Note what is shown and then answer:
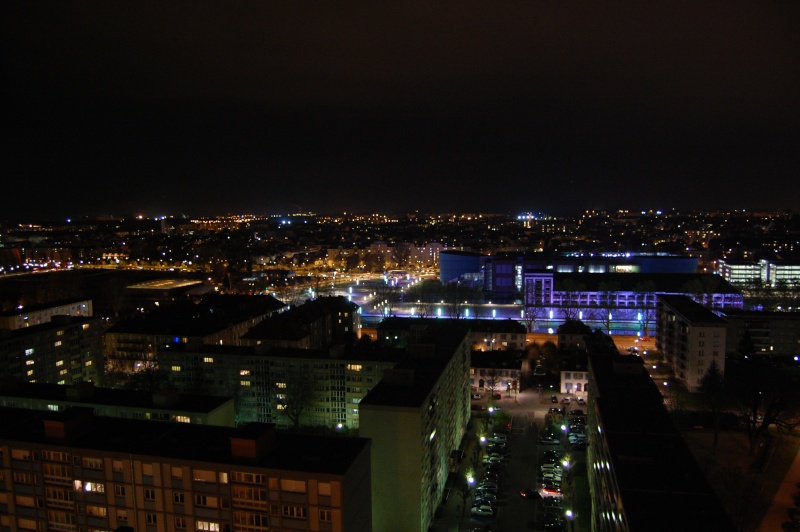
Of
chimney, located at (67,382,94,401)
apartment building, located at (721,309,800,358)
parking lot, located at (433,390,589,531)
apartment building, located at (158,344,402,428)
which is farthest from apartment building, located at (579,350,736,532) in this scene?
apartment building, located at (721,309,800,358)

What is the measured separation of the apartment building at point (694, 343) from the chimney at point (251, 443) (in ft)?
29.0

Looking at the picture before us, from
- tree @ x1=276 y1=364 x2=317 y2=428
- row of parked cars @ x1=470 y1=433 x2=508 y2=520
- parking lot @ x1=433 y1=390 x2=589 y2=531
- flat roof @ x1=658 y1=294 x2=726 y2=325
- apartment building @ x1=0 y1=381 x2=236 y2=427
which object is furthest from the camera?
flat roof @ x1=658 y1=294 x2=726 y2=325

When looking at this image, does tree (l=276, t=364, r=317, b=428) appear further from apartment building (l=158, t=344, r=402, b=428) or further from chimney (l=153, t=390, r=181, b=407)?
chimney (l=153, t=390, r=181, b=407)

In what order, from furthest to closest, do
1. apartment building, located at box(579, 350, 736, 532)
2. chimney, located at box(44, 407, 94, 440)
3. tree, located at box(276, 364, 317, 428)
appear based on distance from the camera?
tree, located at box(276, 364, 317, 428) < chimney, located at box(44, 407, 94, 440) < apartment building, located at box(579, 350, 736, 532)

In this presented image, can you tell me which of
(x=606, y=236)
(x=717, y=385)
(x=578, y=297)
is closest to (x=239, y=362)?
(x=717, y=385)

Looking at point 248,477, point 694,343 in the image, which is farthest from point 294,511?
point 694,343

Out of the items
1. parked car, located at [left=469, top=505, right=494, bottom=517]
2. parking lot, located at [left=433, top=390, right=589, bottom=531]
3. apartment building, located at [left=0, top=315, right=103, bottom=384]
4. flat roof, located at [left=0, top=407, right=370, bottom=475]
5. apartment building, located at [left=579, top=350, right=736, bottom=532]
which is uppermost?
flat roof, located at [left=0, top=407, right=370, bottom=475]

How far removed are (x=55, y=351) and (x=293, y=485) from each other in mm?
8684

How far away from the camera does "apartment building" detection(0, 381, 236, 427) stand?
22.4 ft

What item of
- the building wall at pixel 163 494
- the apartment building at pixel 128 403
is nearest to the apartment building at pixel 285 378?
the apartment building at pixel 128 403

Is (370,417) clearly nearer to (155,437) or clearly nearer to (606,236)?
(155,437)

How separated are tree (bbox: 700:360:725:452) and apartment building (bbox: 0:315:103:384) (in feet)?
36.5

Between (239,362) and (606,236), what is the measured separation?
136ft

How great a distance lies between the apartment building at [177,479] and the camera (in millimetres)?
4512
